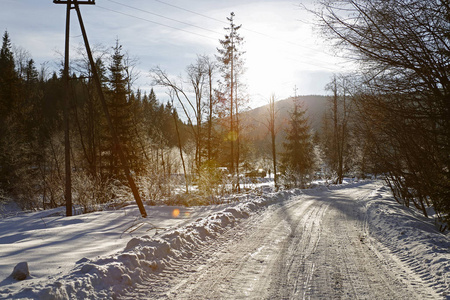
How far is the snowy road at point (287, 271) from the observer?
3.96 m

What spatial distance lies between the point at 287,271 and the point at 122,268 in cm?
263

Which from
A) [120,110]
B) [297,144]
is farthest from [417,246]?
[297,144]

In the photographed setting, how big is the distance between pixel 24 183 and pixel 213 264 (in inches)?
1240

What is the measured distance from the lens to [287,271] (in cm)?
476

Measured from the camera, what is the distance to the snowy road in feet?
13.0

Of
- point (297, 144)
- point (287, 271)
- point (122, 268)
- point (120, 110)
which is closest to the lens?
point (122, 268)

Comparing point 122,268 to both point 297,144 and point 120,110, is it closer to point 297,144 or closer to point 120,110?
point 120,110

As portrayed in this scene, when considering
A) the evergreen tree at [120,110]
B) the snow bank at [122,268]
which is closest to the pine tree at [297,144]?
the evergreen tree at [120,110]

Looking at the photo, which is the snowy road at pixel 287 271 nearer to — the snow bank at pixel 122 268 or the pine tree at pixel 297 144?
the snow bank at pixel 122 268

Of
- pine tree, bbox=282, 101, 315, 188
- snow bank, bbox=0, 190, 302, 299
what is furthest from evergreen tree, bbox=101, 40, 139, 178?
snow bank, bbox=0, 190, 302, 299

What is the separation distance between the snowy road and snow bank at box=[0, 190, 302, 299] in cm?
20

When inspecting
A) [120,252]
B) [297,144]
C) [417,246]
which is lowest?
[417,246]

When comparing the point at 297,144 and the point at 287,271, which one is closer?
the point at 287,271

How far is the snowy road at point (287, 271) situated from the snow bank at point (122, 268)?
0.20m
